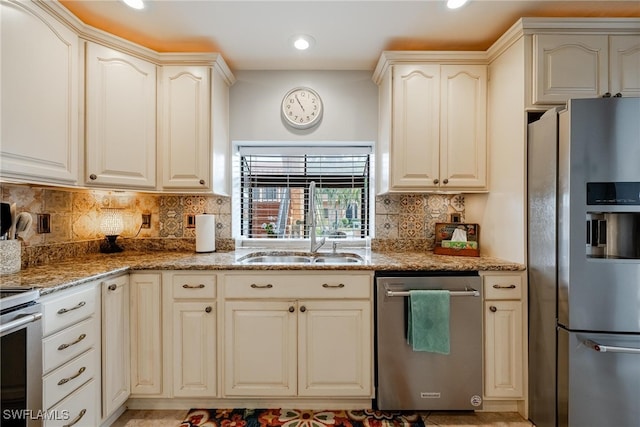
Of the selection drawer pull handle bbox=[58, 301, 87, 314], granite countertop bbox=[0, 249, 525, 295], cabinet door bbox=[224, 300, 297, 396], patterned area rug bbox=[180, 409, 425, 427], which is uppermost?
granite countertop bbox=[0, 249, 525, 295]

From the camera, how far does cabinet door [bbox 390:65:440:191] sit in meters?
2.10

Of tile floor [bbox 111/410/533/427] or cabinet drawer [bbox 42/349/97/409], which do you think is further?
tile floor [bbox 111/410/533/427]

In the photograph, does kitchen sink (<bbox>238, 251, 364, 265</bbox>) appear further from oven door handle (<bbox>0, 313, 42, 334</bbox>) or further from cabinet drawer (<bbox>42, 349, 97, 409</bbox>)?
oven door handle (<bbox>0, 313, 42, 334</bbox>)

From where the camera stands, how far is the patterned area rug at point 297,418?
1.73 meters

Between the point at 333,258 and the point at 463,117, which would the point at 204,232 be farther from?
the point at 463,117

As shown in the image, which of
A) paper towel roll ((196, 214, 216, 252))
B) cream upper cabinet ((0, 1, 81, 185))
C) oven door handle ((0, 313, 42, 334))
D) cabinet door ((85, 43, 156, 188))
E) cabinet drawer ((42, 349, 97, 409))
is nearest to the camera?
oven door handle ((0, 313, 42, 334))

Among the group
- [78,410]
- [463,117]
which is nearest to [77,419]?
→ [78,410]

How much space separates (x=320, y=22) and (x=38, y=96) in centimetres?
160

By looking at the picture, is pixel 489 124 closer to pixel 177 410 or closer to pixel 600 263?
pixel 600 263

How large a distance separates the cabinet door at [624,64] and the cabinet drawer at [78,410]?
3.32 m

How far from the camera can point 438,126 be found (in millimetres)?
2105

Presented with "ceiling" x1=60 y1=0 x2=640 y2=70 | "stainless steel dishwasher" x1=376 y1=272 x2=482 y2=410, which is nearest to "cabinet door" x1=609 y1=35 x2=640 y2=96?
"ceiling" x1=60 y1=0 x2=640 y2=70

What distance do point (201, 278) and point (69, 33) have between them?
161 centimetres

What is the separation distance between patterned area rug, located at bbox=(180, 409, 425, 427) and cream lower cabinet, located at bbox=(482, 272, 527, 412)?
20.6 inches
